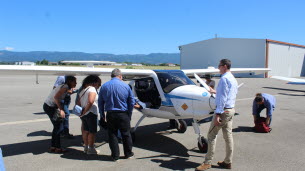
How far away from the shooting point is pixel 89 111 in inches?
189

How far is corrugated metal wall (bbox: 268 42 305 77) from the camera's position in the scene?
36844mm

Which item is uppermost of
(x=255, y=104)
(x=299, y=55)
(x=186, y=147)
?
(x=299, y=55)

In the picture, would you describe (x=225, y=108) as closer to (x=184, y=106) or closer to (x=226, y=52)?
(x=184, y=106)

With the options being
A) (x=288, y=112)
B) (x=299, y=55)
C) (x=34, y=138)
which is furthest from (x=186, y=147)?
(x=299, y=55)

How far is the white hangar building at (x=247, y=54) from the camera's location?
3578 cm

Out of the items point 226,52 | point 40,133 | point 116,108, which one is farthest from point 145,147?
point 226,52

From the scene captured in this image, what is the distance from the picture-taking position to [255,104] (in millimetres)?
6918

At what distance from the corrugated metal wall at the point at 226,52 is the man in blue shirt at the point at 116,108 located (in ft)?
115

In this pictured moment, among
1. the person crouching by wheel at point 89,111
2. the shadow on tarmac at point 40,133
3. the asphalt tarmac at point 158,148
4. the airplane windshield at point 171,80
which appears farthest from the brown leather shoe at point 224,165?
the shadow on tarmac at point 40,133

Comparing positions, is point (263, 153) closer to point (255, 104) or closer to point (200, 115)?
point (200, 115)

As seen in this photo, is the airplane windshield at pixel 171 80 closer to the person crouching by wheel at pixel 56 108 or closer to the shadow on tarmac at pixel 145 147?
the shadow on tarmac at pixel 145 147

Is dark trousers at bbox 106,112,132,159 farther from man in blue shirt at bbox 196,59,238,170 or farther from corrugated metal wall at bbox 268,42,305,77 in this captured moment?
corrugated metal wall at bbox 268,42,305,77

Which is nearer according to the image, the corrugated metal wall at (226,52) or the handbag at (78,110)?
the handbag at (78,110)

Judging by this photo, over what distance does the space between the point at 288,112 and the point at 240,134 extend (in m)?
4.48
